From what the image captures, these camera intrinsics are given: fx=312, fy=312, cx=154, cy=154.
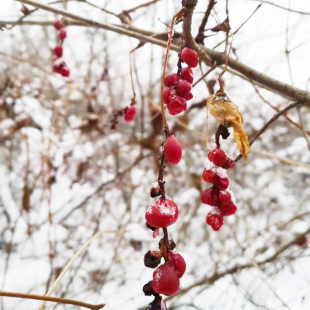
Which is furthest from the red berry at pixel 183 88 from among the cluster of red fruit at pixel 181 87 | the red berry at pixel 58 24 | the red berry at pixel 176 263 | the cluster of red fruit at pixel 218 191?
the red berry at pixel 58 24

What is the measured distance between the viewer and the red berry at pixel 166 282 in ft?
Result: 1.28

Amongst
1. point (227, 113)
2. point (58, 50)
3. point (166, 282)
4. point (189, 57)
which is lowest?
point (166, 282)

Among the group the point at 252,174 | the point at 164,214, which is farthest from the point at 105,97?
the point at 164,214

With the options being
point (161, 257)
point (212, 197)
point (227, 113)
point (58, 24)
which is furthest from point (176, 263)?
point (58, 24)

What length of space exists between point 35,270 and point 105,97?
57.3 inches

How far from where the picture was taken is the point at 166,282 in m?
0.39

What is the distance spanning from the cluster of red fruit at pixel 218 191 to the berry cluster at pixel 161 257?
100 millimetres

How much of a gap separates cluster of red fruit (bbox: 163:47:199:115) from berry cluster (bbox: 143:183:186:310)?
16 centimetres

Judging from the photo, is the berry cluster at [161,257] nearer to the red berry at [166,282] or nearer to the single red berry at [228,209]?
the red berry at [166,282]

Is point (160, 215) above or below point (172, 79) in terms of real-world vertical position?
below

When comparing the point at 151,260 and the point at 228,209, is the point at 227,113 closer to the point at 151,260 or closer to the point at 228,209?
the point at 228,209

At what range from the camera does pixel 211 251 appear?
238 centimetres

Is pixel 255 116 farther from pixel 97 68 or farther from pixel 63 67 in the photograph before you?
pixel 63 67

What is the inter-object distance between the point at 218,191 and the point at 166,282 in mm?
169
